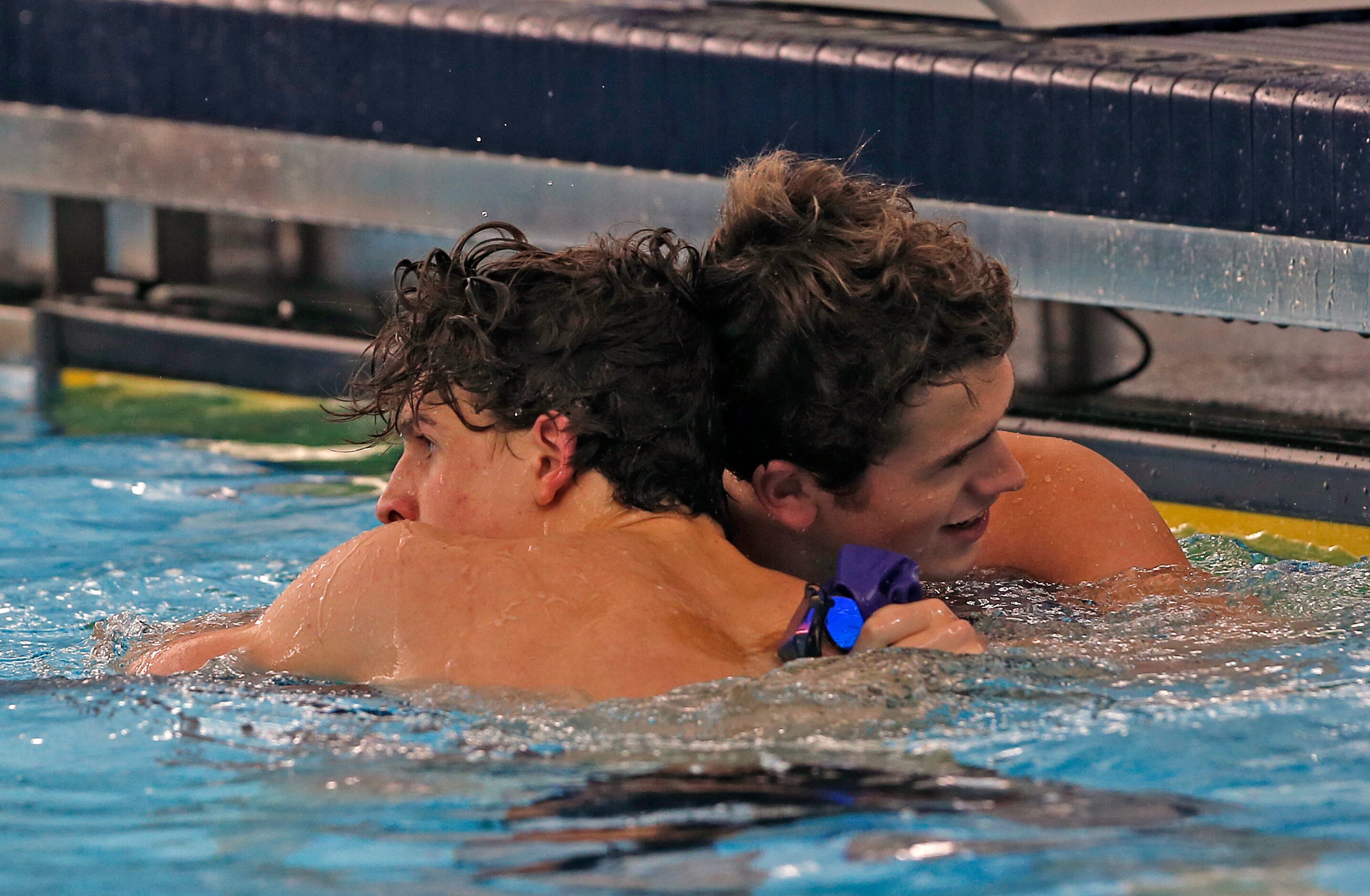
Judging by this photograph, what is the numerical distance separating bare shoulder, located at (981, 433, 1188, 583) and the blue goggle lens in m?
0.80

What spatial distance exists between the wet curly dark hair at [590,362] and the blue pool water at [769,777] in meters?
0.37

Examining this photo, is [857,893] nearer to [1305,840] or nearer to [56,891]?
[1305,840]

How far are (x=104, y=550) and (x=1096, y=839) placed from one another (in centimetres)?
233

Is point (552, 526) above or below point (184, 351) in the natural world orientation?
above

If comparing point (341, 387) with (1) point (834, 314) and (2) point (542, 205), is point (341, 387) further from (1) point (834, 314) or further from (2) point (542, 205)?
(1) point (834, 314)

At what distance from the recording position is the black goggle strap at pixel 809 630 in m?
1.94

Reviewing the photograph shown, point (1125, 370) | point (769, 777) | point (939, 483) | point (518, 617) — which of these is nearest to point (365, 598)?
point (518, 617)

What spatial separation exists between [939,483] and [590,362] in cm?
51

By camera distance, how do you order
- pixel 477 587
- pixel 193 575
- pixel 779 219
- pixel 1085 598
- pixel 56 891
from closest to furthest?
pixel 56 891 < pixel 477 587 < pixel 779 219 < pixel 1085 598 < pixel 193 575

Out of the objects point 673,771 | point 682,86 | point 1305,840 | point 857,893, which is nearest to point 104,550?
point 682,86

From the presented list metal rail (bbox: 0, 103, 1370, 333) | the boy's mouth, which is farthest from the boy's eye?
metal rail (bbox: 0, 103, 1370, 333)

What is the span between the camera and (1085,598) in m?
2.54

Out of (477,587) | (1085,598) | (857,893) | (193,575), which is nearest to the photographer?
(857,893)

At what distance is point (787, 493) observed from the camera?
7.86 feet
